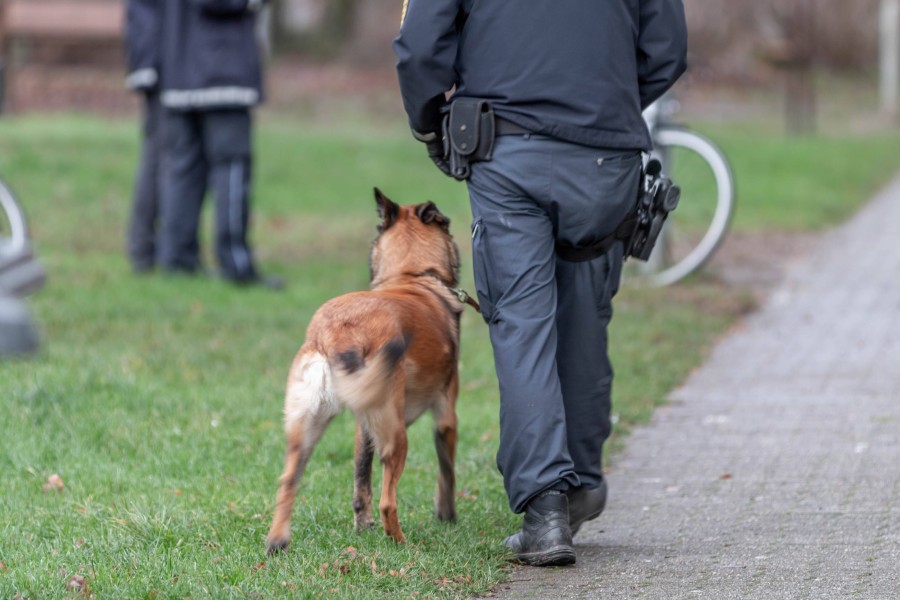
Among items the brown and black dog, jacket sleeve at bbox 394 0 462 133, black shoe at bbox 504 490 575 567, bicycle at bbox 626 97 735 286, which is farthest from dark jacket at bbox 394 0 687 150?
bicycle at bbox 626 97 735 286

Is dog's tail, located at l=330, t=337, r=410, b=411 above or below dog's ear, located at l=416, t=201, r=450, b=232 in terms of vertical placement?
below

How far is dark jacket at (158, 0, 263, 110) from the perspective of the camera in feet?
29.0

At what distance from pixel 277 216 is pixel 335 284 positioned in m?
3.12

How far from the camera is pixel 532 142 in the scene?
4.19 metres

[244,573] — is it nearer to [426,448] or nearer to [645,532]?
[645,532]

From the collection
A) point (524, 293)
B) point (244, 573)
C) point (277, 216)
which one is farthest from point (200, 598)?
point (277, 216)

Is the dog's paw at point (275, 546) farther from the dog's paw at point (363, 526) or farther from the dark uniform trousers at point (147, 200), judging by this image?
the dark uniform trousers at point (147, 200)

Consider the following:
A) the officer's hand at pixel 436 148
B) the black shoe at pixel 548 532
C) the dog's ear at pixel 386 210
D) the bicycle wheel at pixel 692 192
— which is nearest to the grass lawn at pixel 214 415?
the black shoe at pixel 548 532

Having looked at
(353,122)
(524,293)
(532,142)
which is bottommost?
(353,122)

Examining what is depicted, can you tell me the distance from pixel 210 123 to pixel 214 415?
3443mm

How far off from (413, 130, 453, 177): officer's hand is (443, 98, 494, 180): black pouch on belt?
142mm

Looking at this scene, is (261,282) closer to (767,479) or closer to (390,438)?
(767,479)

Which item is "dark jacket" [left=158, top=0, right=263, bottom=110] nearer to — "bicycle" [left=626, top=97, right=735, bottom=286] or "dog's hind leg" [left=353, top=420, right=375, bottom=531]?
"bicycle" [left=626, top=97, right=735, bottom=286]

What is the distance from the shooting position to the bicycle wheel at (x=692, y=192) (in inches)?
364
